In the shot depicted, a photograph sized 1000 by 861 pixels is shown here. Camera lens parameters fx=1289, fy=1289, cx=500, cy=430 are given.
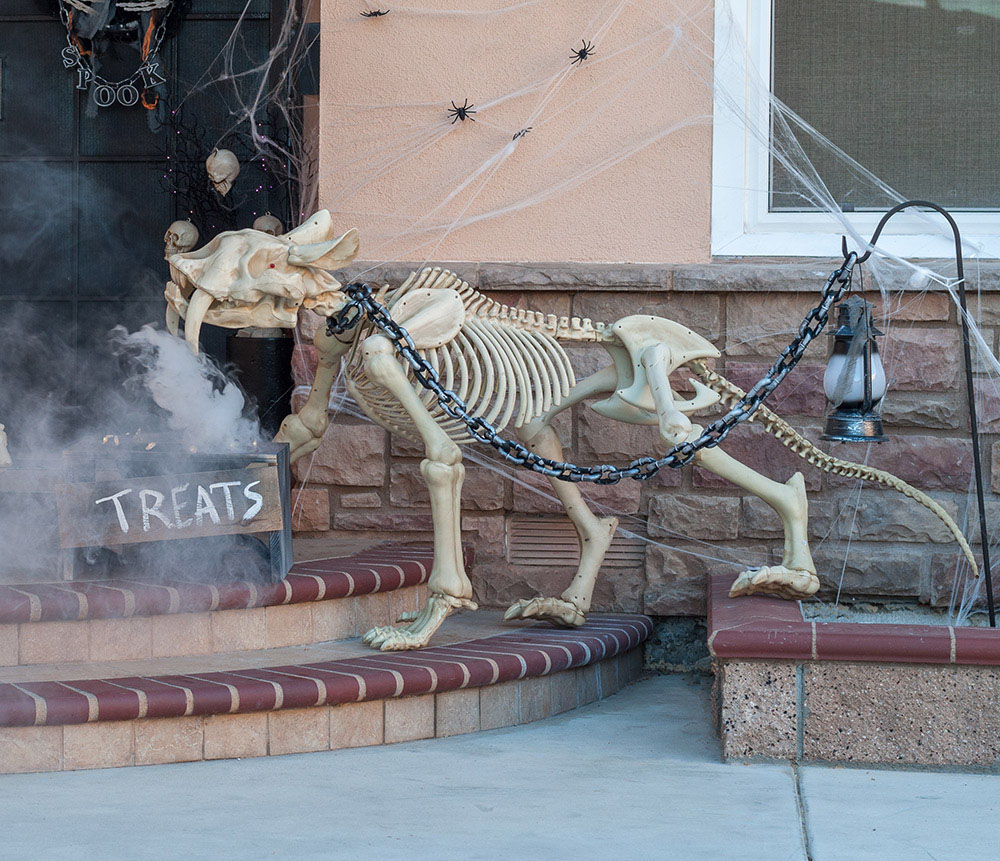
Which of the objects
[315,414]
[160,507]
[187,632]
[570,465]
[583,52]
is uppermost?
[583,52]

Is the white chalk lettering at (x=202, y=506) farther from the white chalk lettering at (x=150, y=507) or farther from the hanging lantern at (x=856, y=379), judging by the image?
the hanging lantern at (x=856, y=379)

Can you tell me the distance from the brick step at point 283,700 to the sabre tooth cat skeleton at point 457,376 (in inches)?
10.5

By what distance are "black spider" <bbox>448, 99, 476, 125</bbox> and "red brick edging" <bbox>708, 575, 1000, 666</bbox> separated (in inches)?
110

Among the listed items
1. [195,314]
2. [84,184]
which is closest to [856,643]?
[195,314]

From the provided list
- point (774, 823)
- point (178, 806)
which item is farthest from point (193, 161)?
point (774, 823)

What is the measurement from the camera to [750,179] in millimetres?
5707

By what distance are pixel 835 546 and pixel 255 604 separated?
2609mm

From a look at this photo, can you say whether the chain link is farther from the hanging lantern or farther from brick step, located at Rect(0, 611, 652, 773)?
the hanging lantern

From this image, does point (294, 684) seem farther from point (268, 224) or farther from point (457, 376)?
point (268, 224)

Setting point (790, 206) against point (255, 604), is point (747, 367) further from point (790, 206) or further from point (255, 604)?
point (255, 604)

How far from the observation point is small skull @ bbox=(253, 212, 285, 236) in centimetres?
619

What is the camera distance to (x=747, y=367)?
5691mm

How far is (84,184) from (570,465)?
357 centimetres

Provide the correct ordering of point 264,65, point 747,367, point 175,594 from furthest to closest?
point 264,65, point 747,367, point 175,594
